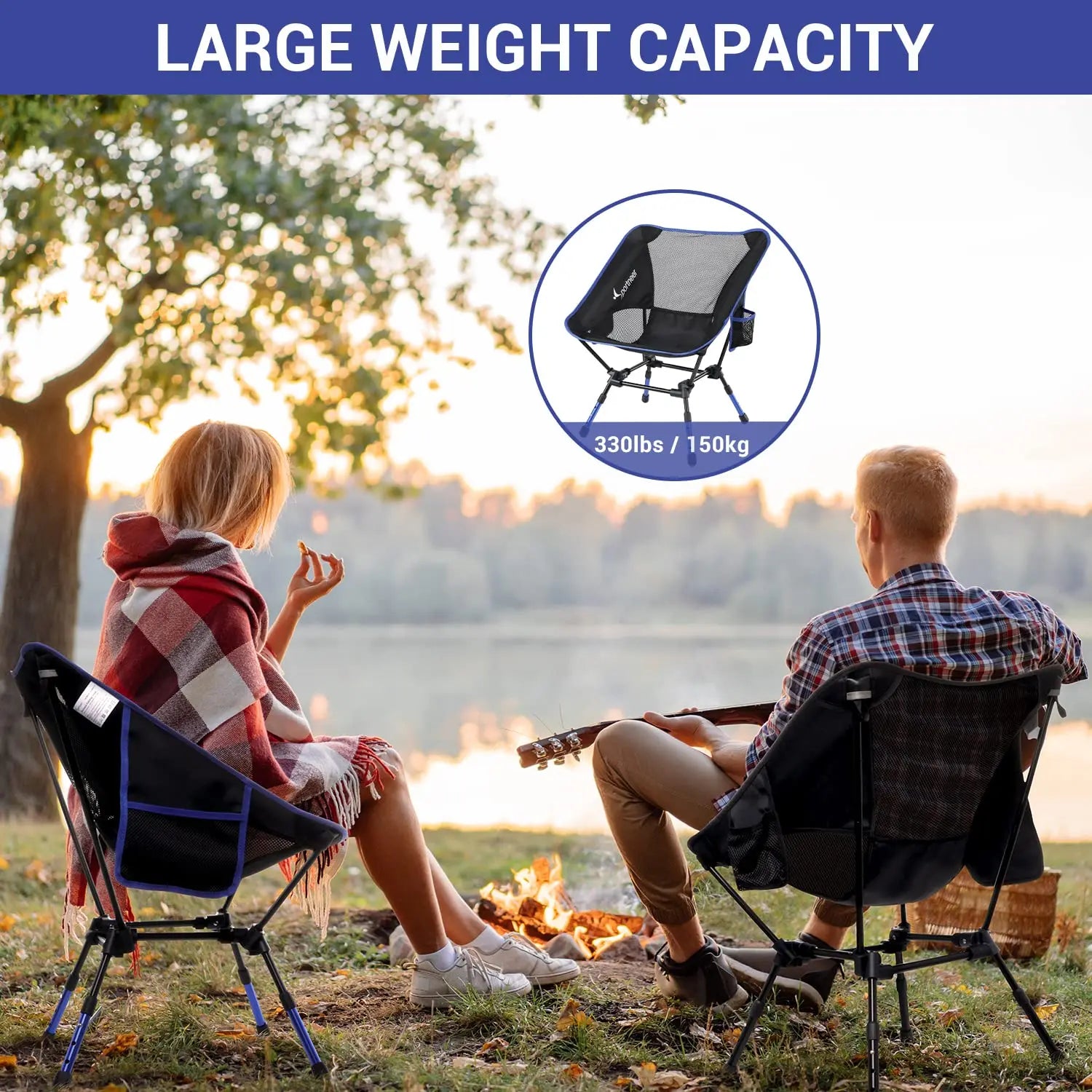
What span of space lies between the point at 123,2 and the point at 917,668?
4.13m

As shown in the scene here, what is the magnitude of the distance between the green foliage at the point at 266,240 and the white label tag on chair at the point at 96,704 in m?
4.45

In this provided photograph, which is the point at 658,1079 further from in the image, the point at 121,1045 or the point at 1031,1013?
the point at 121,1045

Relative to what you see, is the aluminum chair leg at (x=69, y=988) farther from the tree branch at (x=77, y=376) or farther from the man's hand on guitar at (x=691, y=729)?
the tree branch at (x=77, y=376)

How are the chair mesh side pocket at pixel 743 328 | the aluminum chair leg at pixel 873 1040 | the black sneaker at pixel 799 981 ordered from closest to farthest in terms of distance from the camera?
the aluminum chair leg at pixel 873 1040, the black sneaker at pixel 799 981, the chair mesh side pocket at pixel 743 328

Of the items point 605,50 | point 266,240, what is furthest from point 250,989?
point 266,240

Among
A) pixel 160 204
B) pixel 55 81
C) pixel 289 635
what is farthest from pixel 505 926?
pixel 160 204

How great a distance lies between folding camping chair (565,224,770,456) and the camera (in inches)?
150

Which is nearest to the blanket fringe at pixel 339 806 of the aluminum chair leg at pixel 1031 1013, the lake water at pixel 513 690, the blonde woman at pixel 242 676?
the blonde woman at pixel 242 676

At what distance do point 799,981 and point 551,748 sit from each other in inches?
29.1

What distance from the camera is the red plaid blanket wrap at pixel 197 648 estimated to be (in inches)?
100

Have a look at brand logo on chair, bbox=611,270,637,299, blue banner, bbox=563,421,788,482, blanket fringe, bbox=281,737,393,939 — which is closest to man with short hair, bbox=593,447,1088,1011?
blanket fringe, bbox=281,737,393,939

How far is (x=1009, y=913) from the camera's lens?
12.0ft

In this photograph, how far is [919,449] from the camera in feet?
8.32

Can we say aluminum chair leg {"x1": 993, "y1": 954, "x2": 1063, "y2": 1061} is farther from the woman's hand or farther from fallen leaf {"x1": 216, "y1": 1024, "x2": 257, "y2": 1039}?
the woman's hand
